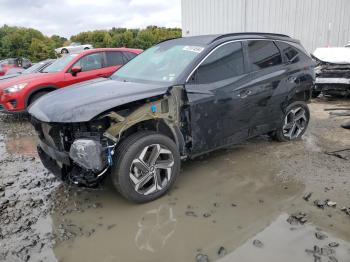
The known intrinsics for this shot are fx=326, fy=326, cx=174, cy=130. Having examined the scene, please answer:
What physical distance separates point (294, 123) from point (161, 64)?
248 cm

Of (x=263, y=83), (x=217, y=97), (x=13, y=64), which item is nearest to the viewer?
(x=217, y=97)

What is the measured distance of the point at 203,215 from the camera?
3.27 meters

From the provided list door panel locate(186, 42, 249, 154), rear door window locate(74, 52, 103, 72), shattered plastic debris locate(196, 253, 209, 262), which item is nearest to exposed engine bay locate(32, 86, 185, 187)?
door panel locate(186, 42, 249, 154)

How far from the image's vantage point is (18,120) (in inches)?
320

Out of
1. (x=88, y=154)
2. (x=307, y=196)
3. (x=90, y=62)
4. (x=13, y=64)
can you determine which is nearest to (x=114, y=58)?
(x=90, y=62)

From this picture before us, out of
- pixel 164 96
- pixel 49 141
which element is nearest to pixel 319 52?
pixel 164 96

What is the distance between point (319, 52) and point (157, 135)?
277 inches

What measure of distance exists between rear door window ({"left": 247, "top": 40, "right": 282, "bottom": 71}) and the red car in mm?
4080

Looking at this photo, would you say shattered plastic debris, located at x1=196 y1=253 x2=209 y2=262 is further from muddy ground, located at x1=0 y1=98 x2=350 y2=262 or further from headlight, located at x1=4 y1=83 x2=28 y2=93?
headlight, located at x1=4 y1=83 x2=28 y2=93

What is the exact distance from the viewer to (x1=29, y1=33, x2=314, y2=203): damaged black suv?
3.21 m

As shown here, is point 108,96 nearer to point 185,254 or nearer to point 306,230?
point 185,254

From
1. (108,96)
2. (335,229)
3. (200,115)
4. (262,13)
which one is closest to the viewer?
(335,229)

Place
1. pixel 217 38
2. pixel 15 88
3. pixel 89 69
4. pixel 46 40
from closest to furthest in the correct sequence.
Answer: pixel 217 38 < pixel 15 88 < pixel 89 69 < pixel 46 40

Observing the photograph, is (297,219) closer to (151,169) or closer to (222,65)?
(151,169)
